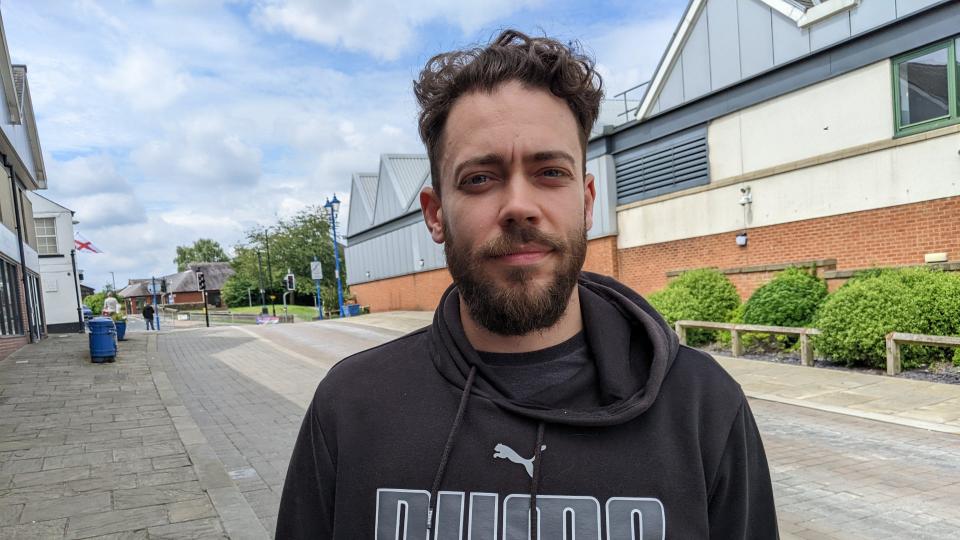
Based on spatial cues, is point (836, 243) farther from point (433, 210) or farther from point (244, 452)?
point (433, 210)

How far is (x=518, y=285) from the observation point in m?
1.46

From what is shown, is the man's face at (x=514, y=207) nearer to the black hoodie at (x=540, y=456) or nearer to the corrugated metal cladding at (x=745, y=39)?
the black hoodie at (x=540, y=456)

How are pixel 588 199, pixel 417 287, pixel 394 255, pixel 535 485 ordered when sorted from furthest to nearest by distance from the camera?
pixel 394 255, pixel 417 287, pixel 588 199, pixel 535 485

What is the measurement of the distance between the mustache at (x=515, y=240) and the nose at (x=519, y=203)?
17 mm

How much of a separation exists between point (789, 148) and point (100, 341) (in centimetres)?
1616

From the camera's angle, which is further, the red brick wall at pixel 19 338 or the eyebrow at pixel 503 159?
the red brick wall at pixel 19 338

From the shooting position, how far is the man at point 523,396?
4.45ft

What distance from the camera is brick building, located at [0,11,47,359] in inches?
700

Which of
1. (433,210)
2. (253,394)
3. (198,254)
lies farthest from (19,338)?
(198,254)


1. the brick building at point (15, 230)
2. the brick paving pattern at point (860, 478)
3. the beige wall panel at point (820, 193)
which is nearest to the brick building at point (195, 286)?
the brick building at point (15, 230)

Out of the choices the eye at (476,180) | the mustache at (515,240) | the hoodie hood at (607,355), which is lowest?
the hoodie hood at (607,355)

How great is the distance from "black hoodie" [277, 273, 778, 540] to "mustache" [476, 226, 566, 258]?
0.84 feet

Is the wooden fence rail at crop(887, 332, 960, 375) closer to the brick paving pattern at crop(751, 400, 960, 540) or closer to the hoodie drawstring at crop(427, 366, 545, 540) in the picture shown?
the brick paving pattern at crop(751, 400, 960, 540)

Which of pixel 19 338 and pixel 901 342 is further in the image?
pixel 19 338
